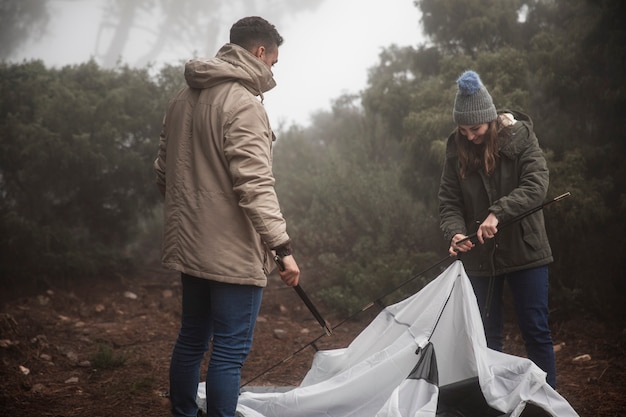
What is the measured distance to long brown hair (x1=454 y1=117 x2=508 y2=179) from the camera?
3037 millimetres

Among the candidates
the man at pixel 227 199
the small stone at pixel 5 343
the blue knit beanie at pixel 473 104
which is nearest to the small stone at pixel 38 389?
the small stone at pixel 5 343

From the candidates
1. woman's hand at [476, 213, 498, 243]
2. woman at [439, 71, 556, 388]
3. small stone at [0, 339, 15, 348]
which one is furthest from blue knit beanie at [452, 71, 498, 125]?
small stone at [0, 339, 15, 348]

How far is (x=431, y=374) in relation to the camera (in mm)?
2762

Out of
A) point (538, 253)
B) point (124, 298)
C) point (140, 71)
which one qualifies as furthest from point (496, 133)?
point (140, 71)

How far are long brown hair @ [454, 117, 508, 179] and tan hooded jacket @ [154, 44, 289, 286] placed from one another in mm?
1136

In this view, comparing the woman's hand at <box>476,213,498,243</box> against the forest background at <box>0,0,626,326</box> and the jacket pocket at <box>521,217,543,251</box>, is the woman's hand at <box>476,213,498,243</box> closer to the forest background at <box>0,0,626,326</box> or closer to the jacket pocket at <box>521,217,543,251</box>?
the jacket pocket at <box>521,217,543,251</box>

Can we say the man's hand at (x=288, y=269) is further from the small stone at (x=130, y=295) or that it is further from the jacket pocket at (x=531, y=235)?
the small stone at (x=130, y=295)

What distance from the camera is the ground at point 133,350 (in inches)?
138

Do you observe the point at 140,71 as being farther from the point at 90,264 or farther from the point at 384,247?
the point at 384,247

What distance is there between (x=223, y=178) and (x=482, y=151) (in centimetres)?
142

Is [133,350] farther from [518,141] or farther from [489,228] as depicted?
[518,141]

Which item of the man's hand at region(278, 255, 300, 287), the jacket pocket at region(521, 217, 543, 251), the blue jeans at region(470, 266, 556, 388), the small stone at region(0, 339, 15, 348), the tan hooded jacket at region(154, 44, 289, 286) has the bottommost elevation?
the small stone at region(0, 339, 15, 348)

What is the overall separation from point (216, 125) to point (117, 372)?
2383 mm

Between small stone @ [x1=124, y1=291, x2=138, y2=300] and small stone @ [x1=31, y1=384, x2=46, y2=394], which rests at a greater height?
small stone @ [x1=124, y1=291, x2=138, y2=300]
